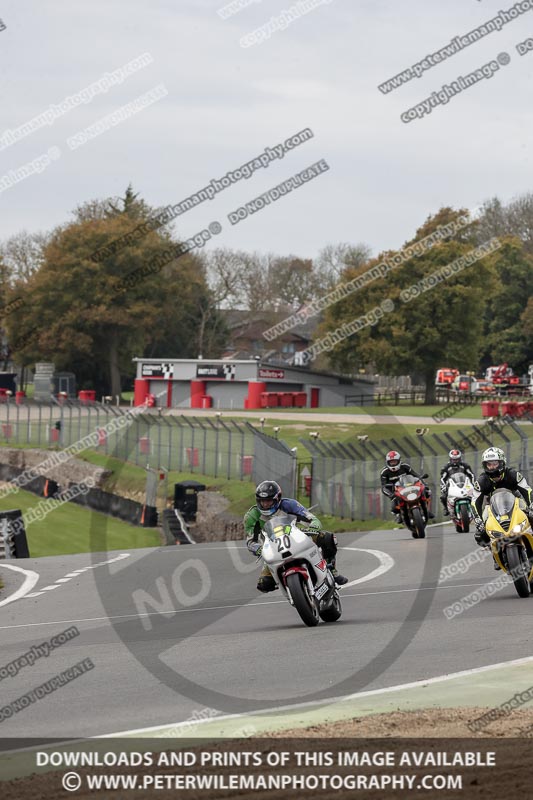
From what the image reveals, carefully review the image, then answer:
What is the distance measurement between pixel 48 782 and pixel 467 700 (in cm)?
331

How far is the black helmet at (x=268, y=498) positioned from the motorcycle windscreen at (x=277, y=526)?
103 millimetres

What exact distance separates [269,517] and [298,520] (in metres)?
0.32

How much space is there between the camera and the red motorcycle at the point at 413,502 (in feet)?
75.1

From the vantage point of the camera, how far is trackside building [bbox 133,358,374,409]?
3164 inches

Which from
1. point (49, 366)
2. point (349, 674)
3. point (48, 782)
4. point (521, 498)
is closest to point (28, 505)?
point (521, 498)

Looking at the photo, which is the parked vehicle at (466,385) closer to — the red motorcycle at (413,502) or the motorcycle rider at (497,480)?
the red motorcycle at (413,502)

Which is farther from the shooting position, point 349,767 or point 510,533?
point 510,533

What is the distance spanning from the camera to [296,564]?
12.1 m

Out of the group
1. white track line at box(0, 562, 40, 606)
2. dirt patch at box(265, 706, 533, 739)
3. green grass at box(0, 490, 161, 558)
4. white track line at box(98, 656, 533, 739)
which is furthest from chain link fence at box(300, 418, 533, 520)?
dirt patch at box(265, 706, 533, 739)

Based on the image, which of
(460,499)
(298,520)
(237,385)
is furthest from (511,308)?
(298,520)

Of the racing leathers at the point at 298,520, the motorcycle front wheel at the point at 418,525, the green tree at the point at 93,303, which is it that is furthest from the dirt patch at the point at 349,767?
the green tree at the point at 93,303

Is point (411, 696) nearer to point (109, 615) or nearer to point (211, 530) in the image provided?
point (109, 615)

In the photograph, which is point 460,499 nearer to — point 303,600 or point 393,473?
point 393,473

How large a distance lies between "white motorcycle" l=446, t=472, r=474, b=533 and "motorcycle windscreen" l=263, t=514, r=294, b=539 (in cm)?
1201
